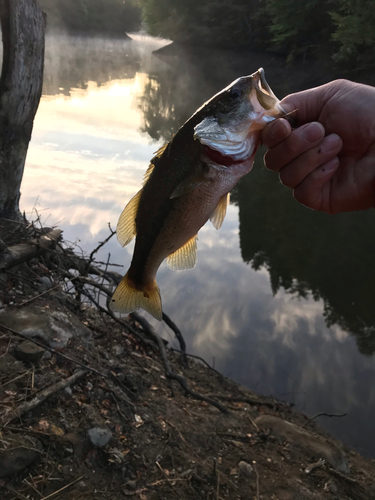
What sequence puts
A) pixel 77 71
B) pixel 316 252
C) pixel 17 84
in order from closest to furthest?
pixel 17 84, pixel 316 252, pixel 77 71

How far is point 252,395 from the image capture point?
5707 mm

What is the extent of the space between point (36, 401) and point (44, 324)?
3.24 ft

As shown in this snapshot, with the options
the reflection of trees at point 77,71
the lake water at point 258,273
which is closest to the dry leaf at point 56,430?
the lake water at point 258,273

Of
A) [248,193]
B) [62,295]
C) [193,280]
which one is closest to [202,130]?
[62,295]

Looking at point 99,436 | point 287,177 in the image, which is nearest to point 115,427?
point 99,436

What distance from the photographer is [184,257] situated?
8.81ft

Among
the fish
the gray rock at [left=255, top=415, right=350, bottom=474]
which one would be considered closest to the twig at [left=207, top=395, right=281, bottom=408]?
the gray rock at [left=255, top=415, right=350, bottom=474]

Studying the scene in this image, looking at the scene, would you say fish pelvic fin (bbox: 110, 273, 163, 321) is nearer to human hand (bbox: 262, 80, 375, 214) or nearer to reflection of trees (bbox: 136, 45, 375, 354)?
human hand (bbox: 262, 80, 375, 214)

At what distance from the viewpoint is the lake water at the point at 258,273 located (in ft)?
20.8

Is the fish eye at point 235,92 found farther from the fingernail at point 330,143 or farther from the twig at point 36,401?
the twig at point 36,401

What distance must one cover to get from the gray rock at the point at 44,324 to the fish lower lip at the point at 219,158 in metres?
2.48

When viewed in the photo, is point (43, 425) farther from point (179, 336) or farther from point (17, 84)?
point (17, 84)

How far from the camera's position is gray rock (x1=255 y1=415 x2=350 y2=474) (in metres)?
4.17

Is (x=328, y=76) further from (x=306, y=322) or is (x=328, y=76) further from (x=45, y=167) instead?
(x=306, y=322)
